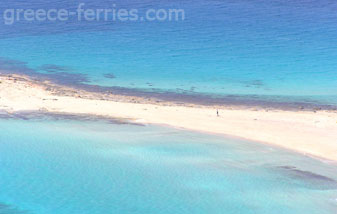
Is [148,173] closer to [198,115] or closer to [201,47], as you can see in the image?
[198,115]

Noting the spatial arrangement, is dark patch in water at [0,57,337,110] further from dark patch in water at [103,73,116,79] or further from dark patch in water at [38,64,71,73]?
dark patch in water at [103,73,116,79]

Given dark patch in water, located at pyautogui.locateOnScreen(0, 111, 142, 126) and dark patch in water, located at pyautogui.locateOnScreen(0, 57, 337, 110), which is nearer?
dark patch in water, located at pyautogui.locateOnScreen(0, 111, 142, 126)

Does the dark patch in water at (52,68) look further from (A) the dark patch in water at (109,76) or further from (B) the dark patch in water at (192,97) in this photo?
(A) the dark patch in water at (109,76)

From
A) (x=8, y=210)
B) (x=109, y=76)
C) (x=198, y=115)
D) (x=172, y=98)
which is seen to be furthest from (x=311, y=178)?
(x=109, y=76)

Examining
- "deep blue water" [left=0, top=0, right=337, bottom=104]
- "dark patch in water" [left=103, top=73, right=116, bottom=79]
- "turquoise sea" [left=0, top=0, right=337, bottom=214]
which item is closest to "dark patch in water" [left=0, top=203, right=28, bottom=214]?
"turquoise sea" [left=0, top=0, right=337, bottom=214]

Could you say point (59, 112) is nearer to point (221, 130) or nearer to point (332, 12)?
point (221, 130)
